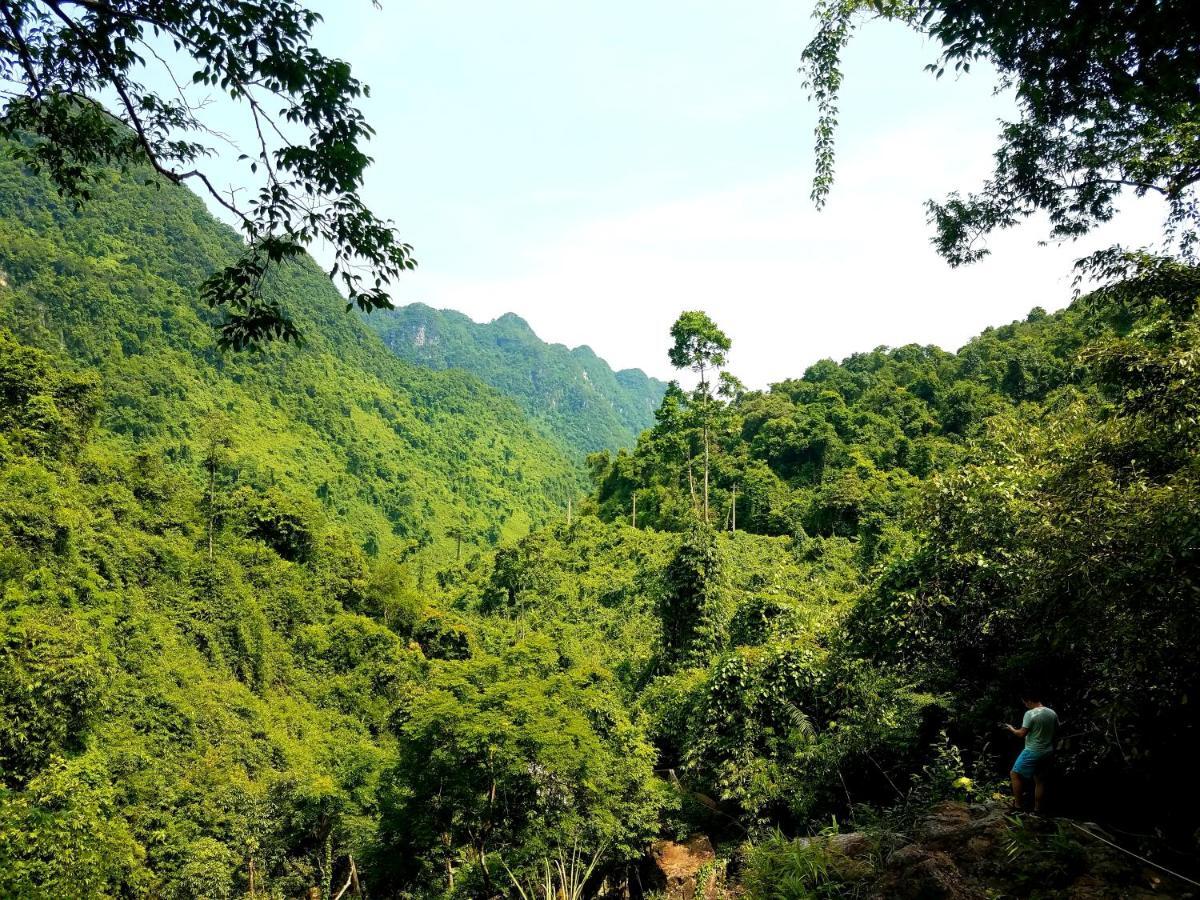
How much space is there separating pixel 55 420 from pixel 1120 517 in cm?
3544

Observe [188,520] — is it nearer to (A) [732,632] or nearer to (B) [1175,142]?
(A) [732,632]

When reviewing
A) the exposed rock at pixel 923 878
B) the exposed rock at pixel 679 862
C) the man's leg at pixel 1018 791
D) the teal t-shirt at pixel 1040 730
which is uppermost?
the teal t-shirt at pixel 1040 730

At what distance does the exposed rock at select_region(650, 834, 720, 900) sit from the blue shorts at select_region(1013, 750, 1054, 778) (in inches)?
349

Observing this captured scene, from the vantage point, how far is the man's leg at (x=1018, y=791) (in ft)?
15.6

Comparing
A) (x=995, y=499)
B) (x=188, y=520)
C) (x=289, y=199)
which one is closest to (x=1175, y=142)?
(x=995, y=499)

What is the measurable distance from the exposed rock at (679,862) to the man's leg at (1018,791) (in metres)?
8.75

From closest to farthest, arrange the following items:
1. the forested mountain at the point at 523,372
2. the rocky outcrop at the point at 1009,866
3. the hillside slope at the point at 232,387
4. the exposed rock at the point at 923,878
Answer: the rocky outcrop at the point at 1009,866 → the exposed rock at the point at 923,878 → the hillside slope at the point at 232,387 → the forested mountain at the point at 523,372

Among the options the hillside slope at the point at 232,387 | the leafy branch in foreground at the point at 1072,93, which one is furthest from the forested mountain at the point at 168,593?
the leafy branch in foreground at the point at 1072,93

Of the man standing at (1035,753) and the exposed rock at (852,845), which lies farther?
the man standing at (1035,753)

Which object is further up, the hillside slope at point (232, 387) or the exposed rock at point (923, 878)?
the hillside slope at point (232, 387)

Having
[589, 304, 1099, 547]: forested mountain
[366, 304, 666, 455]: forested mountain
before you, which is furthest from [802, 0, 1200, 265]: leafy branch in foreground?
[366, 304, 666, 455]: forested mountain

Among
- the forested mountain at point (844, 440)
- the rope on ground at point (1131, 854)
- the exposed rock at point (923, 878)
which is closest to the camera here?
the rope on ground at point (1131, 854)

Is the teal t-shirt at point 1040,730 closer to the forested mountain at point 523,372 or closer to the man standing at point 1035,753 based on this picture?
the man standing at point 1035,753

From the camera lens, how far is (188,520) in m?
33.7
